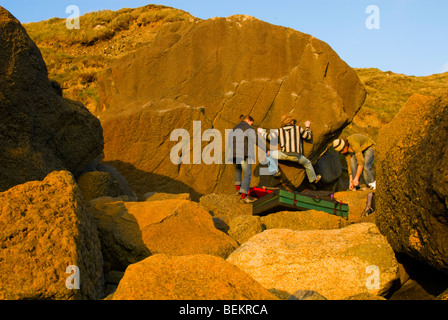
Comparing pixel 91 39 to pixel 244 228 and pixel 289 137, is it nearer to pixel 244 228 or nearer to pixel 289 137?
pixel 289 137

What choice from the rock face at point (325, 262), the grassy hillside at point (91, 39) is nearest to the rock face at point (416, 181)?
the rock face at point (325, 262)

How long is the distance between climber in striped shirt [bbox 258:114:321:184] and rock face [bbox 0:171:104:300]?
597 cm

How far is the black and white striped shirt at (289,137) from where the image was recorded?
881cm

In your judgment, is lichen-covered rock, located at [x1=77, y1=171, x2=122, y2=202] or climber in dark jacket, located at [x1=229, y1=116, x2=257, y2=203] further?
climber in dark jacket, located at [x1=229, y1=116, x2=257, y2=203]

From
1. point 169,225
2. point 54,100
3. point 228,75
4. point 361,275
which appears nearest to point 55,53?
point 228,75

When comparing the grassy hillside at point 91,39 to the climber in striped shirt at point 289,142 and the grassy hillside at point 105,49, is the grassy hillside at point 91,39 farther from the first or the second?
the climber in striped shirt at point 289,142

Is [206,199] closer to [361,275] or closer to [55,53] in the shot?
[361,275]

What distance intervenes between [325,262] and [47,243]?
192 centimetres

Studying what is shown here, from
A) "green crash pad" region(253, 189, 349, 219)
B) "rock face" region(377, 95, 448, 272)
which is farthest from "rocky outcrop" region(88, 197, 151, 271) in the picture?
"green crash pad" region(253, 189, 349, 219)

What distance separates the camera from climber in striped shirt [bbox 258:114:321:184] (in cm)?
881

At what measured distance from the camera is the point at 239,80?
991 centimetres

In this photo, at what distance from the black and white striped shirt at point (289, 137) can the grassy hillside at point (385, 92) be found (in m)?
12.6

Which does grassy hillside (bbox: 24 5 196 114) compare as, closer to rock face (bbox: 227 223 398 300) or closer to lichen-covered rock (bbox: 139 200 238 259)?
lichen-covered rock (bbox: 139 200 238 259)

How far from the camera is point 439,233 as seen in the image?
2979 mm
